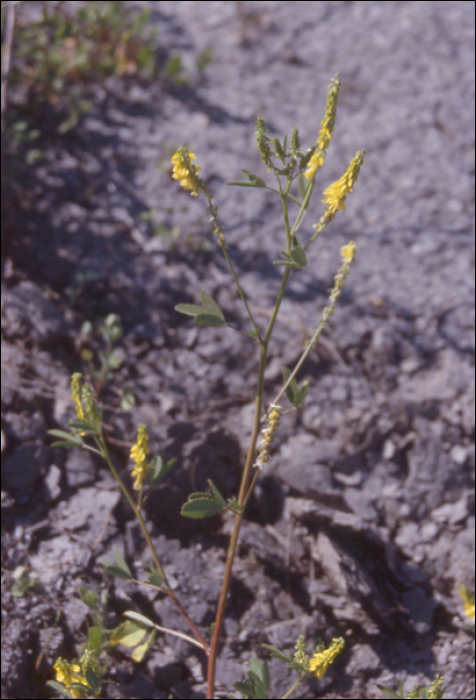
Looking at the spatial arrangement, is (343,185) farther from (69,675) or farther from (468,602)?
(468,602)

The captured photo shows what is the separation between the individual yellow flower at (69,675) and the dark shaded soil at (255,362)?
26cm

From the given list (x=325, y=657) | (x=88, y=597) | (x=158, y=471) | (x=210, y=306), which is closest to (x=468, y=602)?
(x=325, y=657)

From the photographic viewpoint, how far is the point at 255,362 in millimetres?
2945

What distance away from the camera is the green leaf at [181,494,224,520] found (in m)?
1.68

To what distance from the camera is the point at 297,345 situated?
3.00 meters

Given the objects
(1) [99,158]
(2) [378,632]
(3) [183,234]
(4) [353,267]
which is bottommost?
(2) [378,632]

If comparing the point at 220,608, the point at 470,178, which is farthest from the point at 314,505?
the point at 470,178

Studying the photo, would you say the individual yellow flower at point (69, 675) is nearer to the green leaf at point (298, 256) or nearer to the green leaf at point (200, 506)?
the green leaf at point (200, 506)

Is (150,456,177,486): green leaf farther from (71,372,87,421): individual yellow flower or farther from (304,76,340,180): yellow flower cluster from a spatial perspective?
(304,76,340,180): yellow flower cluster

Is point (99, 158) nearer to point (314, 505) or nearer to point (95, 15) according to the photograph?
point (95, 15)

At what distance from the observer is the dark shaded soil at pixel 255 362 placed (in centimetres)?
226

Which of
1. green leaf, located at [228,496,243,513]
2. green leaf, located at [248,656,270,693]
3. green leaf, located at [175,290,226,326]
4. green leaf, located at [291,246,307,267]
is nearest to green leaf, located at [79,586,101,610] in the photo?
green leaf, located at [248,656,270,693]

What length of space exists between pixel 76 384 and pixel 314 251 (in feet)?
6.60

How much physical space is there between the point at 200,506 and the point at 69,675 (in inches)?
27.4
